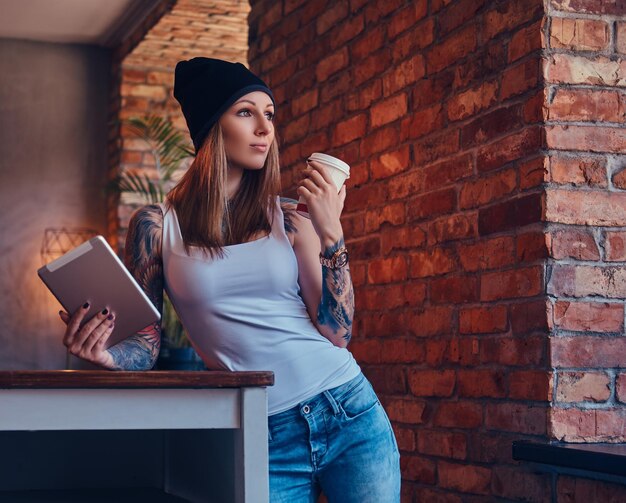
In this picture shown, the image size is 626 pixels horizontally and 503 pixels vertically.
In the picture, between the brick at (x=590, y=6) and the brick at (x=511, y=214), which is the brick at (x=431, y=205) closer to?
the brick at (x=511, y=214)

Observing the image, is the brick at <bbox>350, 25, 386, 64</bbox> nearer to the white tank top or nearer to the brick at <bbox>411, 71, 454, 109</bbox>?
the brick at <bbox>411, 71, 454, 109</bbox>

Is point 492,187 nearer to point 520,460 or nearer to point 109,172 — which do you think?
point 520,460

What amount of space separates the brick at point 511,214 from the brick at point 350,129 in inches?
30.2

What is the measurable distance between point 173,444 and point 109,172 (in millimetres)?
4811

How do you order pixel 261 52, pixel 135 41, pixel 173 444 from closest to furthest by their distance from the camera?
pixel 173 444
pixel 261 52
pixel 135 41

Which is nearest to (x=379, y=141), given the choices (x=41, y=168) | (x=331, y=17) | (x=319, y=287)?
(x=331, y=17)

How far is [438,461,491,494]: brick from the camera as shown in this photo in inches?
96.5

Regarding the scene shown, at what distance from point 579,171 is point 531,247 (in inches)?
7.9

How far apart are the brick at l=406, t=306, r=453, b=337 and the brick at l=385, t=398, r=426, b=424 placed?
7.9 inches

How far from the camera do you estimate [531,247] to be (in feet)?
7.38

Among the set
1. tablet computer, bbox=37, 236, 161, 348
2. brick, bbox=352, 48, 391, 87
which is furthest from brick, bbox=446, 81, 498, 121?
tablet computer, bbox=37, 236, 161, 348

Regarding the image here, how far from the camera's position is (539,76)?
2.24 metres

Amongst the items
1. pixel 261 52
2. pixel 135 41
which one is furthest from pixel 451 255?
pixel 135 41

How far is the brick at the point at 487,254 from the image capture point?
2346 mm
